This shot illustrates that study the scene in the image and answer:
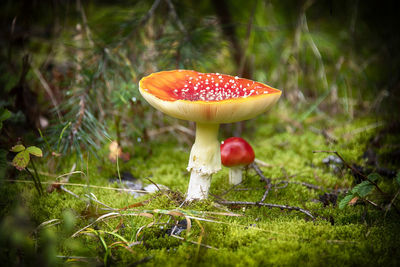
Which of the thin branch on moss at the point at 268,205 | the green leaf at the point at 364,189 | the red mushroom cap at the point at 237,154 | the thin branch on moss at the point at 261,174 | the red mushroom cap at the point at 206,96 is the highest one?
the red mushroom cap at the point at 206,96

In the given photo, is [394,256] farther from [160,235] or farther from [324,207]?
[160,235]

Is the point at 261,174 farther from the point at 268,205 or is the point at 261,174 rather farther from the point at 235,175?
the point at 268,205

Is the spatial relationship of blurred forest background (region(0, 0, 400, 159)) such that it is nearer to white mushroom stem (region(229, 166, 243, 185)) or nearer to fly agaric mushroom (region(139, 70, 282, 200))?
fly agaric mushroom (region(139, 70, 282, 200))

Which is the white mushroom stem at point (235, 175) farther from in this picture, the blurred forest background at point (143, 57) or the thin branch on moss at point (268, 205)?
the blurred forest background at point (143, 57)

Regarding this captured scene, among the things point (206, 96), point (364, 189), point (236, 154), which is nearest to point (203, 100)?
point (206, 96)

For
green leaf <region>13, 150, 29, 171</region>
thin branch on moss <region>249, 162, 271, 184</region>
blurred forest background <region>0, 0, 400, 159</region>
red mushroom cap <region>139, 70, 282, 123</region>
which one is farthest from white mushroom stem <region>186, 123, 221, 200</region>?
green leaf <region>13, 150, 29, 171</region>

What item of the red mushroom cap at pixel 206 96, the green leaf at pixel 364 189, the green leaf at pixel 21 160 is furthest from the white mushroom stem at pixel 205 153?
the green leaf at pixel 21 160
